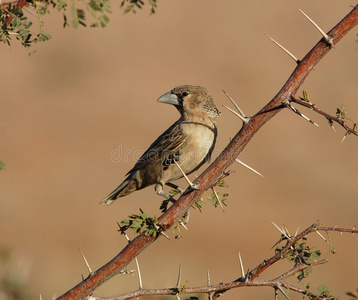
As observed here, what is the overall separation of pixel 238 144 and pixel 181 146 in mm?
2914

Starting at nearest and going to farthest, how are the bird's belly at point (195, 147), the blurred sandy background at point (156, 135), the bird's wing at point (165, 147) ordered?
the bird's belly at point (195, 147) → the bird's wing at point (165, 147) → the blurred sandy background at point (156, 135)

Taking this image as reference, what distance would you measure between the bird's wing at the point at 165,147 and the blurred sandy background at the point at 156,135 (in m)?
2.16

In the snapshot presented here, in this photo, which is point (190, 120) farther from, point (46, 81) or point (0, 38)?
point (46, 81)

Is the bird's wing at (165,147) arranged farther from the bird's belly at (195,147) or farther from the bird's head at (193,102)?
the bird's head at (193,102)

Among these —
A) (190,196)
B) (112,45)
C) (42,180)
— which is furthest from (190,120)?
(112,45)

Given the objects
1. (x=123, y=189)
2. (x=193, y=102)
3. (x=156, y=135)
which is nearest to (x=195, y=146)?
(x=193, y=102)

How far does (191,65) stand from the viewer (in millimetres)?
24781

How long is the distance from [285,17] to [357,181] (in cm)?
1221

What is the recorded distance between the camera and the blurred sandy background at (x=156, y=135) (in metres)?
13.6

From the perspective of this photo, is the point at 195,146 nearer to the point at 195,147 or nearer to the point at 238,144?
the point at 195,147

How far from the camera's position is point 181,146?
21.0 ft

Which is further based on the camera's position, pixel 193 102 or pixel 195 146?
pixel 193 102

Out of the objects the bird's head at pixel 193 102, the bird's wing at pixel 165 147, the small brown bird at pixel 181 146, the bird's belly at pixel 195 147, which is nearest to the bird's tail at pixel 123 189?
the small brown bird at pixel 181 146

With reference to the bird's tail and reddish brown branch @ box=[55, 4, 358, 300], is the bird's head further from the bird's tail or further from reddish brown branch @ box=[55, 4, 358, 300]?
reddish brown branch @ box=[55, 4, 358, 300]
